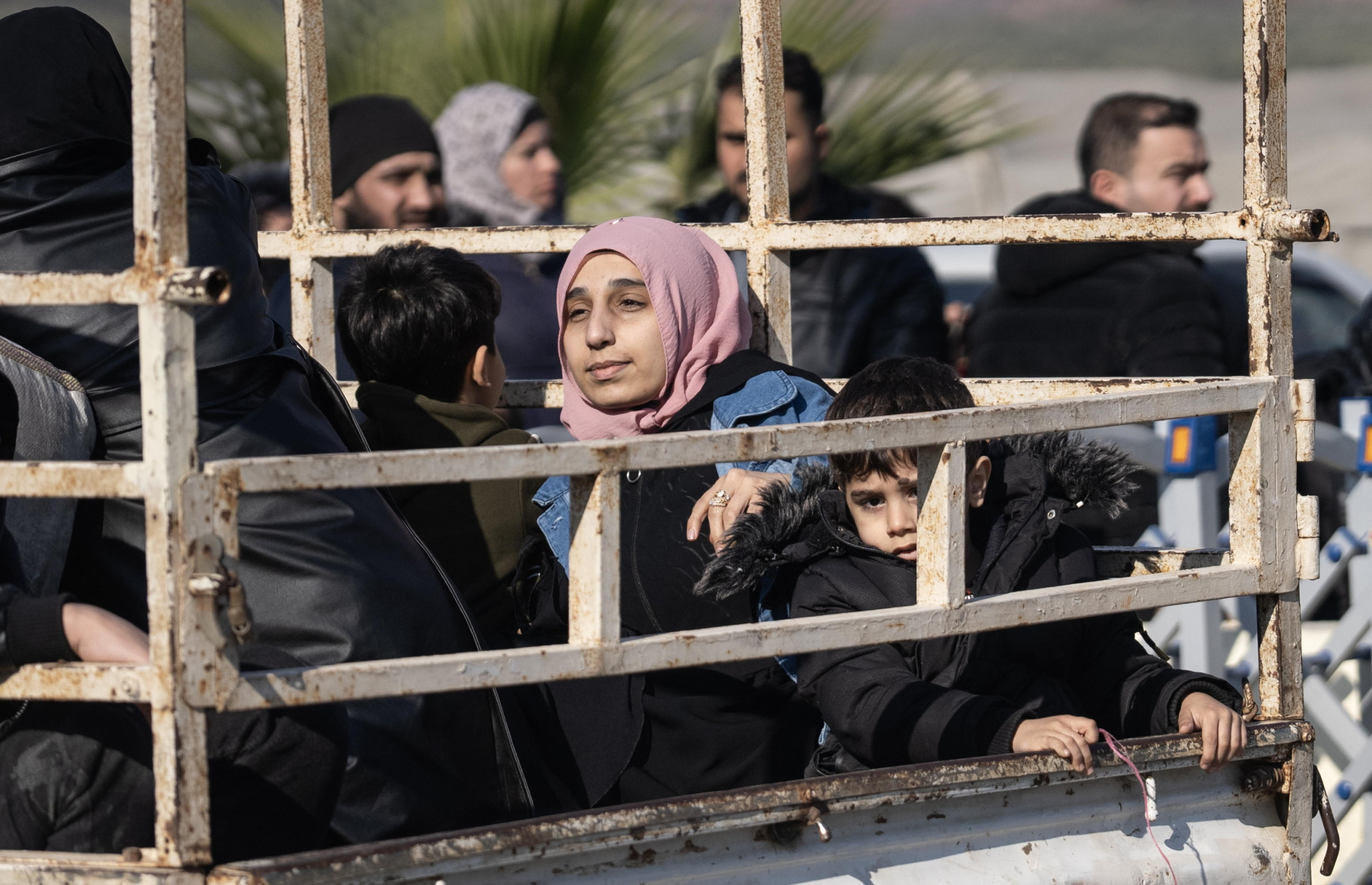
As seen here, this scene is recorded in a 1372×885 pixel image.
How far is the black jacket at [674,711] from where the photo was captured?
104 inches

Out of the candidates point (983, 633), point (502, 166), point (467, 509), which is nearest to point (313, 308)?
point (467, 509)

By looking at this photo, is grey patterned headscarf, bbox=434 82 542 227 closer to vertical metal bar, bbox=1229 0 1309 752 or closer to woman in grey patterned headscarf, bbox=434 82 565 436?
woman in grey patterned headscarf, bbox=434 82 565 436

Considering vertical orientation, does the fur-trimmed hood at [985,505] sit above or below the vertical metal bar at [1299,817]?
above

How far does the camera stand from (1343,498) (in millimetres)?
5492

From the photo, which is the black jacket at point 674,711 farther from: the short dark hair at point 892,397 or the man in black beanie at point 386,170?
the man in black beanie at point 386,170

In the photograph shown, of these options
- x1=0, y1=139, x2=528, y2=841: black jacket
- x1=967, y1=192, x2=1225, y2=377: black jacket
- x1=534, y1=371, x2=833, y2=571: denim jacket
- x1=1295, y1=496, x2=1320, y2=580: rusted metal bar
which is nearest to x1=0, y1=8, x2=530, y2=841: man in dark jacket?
x1=0, y1=139, x2=528, y2=841: black jacket

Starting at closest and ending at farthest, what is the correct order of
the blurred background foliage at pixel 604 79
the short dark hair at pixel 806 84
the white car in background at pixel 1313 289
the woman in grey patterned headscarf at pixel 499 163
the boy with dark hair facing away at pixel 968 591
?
the boy with dark hair facing away at pixel 968 591 < the short dark hair at pixel 806 84 < the woman in grey patterned headscarf at pixel 499 163 < the white car in background at pixel 1313 289 < the blurred background foliage at pixel 604 79

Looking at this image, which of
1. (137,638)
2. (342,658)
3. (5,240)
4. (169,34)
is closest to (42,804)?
→ (137,638)

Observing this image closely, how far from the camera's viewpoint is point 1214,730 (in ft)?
7.72

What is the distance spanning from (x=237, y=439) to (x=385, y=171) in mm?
3002

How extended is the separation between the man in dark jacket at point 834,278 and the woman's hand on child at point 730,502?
1.80m

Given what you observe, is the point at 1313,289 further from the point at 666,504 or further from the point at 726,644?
the point at 726,644

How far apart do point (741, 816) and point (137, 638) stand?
0.75 meters

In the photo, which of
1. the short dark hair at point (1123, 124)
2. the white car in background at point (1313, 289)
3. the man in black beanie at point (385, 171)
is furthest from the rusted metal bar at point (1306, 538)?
the white car in background at point (1313, 289)
